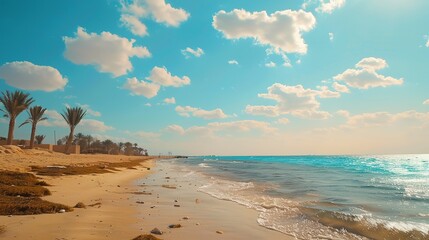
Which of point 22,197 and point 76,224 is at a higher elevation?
point 22,197

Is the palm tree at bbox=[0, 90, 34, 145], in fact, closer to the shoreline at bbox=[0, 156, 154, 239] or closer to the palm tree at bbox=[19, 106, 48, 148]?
the palm tree at bbox=[19, 106, 48, 148]

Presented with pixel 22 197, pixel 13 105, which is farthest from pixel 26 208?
pixel 13 105

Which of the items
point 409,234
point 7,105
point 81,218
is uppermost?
point 7,105

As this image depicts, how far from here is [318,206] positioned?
1345 cm

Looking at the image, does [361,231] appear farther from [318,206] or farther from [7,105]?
[7,105]

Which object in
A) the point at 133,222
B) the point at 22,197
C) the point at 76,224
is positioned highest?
the point at 22,197

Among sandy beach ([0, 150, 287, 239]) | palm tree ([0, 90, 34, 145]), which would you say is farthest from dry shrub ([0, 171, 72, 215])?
palm tree ([0, 90, 34, 145])

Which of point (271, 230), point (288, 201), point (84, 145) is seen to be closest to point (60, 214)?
point (271, 230)

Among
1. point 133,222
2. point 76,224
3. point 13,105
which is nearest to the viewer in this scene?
point 76,224

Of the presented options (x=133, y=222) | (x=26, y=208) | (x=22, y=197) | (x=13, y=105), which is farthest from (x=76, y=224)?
(x=13, y=105)

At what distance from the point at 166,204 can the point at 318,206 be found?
6.99 metres

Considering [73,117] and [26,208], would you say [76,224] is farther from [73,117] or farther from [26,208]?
[73,117]

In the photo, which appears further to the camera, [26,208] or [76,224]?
[26,208]

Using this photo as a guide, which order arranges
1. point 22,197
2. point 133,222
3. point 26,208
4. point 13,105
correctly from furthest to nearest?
point 13,105 < point 22,197 < point 133,222 < point 26,208
